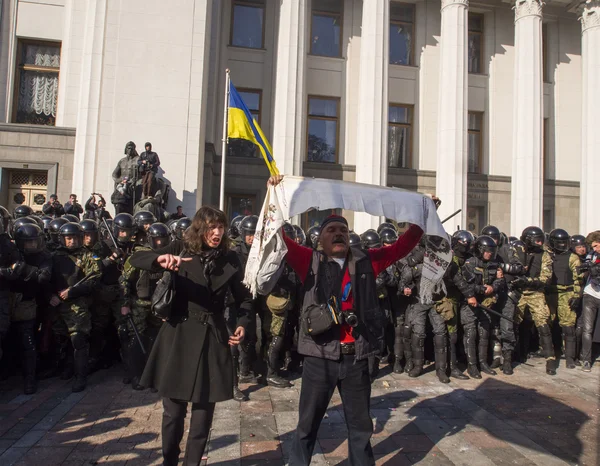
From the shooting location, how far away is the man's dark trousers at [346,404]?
10.1 feet

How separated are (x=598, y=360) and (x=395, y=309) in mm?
3612

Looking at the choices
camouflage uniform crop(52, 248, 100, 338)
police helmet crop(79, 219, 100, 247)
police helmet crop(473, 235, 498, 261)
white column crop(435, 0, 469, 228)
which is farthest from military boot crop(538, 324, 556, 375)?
white column crop(435, 0, 469, 228)

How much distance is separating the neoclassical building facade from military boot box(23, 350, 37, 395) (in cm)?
833

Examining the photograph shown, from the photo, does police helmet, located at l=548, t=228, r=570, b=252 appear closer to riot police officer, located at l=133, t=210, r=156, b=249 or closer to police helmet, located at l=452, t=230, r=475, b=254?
police helmet, located at l=452, t=230, r=475, b=254

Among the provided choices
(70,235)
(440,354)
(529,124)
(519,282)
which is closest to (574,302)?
(519,282)

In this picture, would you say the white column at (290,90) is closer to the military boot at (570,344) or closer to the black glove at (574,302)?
the black glove at (574,302)

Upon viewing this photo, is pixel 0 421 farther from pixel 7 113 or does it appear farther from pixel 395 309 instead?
pixel 7 113

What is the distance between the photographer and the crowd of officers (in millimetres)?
5395

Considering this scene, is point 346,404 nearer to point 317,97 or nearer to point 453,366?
point 453,366

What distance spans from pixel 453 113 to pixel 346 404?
16.5m

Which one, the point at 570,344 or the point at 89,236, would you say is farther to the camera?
the point at 570,344

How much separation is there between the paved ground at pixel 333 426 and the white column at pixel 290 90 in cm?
1144

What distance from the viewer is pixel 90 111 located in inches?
523

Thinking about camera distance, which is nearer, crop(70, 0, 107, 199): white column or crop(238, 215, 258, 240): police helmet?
crop(238, 215, 258, 240): police helmet
